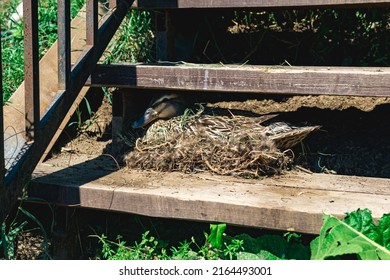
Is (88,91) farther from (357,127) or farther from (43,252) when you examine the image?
(357,127)

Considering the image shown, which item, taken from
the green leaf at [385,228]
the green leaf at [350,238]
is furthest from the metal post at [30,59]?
the green leaf at [385,228]

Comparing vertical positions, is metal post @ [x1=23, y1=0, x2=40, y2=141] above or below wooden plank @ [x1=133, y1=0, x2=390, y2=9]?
below

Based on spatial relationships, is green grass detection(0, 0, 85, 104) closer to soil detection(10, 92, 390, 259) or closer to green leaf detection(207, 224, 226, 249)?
soil detection(10, 92, 390, 259)

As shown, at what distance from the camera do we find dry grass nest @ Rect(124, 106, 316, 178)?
3.07m

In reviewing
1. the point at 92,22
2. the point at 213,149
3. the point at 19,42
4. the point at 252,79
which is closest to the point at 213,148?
the point at 213,149

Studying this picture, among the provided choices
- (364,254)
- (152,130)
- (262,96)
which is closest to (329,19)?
(262,96)

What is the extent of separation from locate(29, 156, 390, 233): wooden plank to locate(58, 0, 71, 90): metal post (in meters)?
0.44

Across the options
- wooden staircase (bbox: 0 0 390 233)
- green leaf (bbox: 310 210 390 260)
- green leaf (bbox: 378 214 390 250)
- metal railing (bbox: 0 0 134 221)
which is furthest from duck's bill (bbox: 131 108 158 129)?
green leaf (bbox: 378 214 390 250)

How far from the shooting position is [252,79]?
2.99 m

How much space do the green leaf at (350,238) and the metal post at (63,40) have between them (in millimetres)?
1175

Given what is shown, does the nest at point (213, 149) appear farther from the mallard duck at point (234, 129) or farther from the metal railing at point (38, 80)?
the metal railing at point (38, 80)

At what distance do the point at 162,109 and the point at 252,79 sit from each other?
547 mm

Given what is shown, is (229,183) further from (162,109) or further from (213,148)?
(162,109)

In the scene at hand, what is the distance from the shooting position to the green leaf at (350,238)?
247cm
